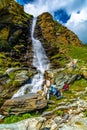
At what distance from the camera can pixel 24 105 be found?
32.7 meters

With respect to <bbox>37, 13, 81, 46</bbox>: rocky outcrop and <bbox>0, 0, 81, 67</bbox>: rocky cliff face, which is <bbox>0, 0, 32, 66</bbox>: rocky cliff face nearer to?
<bbox>0, 0, 81, 67</bbox>: rocky cliff face

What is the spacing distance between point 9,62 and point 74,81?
14.4 meters

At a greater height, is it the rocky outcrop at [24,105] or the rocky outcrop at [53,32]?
the rocky outcrop at [53,32]

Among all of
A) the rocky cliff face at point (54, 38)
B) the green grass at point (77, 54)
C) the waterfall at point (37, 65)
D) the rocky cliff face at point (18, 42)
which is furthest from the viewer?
the green grass at point (77, 54)

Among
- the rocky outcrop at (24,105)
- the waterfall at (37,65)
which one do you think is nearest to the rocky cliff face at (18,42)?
the waterfall at (37,65)

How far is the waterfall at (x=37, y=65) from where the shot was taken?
4450 cm

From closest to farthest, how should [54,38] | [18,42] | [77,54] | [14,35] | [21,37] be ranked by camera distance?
[14,35]
[18,42]
[77,54]
[21,37]
[54,38]

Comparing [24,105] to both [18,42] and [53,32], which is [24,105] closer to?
[18,42]

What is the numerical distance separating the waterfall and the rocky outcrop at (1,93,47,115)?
365 inches

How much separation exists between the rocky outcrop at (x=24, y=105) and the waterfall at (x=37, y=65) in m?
9.27

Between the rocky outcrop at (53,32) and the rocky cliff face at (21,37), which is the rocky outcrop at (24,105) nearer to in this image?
the rocky cliff face at (21,37)

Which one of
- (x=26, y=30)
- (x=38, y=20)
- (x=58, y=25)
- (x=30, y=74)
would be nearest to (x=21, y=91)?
(x=30, y=74)

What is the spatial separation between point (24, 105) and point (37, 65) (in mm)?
26227

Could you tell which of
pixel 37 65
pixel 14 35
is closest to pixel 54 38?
pixel 14 35
